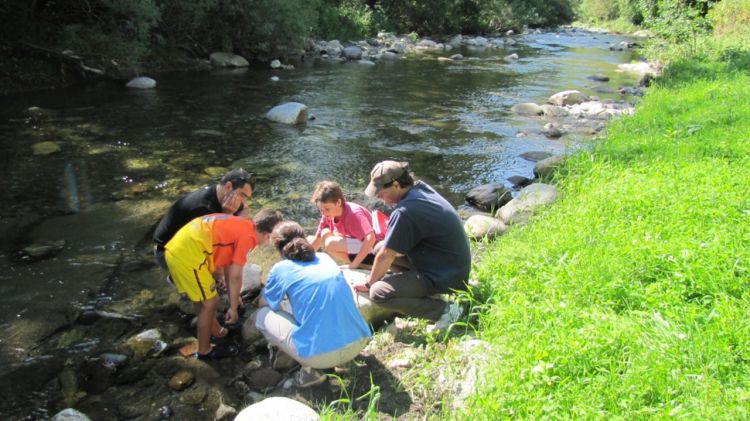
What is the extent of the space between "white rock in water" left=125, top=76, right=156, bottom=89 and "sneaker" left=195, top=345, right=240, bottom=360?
39.3 feet

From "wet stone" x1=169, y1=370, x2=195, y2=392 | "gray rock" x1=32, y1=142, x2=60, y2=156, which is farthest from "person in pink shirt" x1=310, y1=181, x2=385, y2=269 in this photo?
"gray rock" x1=32, y1=142, x2=60, y2=156

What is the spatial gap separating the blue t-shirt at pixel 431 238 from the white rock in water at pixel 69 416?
7.60ft

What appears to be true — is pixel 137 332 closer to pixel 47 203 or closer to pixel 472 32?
pixel 47 203

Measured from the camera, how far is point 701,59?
16453mm

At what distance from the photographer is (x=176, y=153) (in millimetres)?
9273

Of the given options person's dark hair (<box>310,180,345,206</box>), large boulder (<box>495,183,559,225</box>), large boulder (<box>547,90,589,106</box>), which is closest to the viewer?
person's dark hair (<box>310,180,345,206</box>)

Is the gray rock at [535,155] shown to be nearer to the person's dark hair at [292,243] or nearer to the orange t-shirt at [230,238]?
the orange t-shirt at [230,238]

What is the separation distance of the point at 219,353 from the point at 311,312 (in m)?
1.22

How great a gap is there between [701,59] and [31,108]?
59.4ft

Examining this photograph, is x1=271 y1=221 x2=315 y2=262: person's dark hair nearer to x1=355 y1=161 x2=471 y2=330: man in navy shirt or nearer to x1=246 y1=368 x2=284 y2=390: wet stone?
x1=355 y1=161 x2=471 y2=330: man in navy shirt

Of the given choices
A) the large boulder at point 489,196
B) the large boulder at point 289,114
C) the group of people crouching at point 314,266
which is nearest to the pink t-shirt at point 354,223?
the group of people crouching at point 314,266

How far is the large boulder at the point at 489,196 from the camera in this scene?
7.64 m

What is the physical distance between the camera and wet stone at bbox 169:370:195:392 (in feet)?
12.9

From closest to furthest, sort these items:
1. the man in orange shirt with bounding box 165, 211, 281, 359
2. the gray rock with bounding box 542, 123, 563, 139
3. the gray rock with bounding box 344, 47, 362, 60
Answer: the man in orange shirt with bounding box 165, 211, 281, 359 < the gray rock with bounding box 542, 123, 563, 139 < the gray rock with bounding box 344, 47, 362, 60
